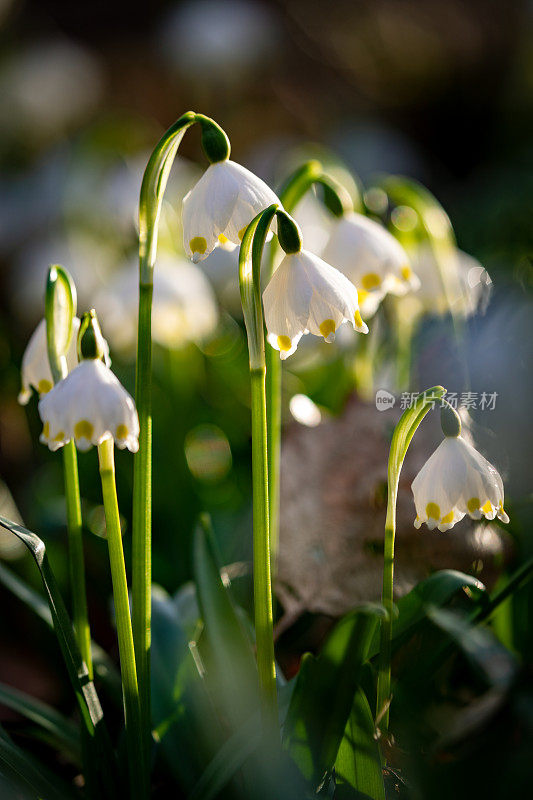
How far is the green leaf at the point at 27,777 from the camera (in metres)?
0.64

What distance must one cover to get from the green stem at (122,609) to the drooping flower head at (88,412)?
54 millimetres

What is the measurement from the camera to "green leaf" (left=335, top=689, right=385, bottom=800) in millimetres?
596

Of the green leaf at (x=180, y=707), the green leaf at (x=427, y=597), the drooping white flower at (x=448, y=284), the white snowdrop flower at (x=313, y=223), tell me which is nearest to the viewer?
the green leaf at (x=427, y=597)

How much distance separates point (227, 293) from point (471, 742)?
50.4 inches

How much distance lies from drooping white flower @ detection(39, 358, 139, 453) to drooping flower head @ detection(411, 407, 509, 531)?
0.22m

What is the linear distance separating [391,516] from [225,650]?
0.83ft

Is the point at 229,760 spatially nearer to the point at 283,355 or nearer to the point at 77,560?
the point at 77,560

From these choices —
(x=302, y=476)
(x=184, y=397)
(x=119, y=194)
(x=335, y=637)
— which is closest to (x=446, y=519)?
(x=335, y=637)

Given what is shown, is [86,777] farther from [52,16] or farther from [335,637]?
[52,16]

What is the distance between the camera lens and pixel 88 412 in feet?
1.83

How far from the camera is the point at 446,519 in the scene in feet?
1.92

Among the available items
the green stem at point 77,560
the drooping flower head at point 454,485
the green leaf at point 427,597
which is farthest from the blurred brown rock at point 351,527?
the green stem at point 77,560

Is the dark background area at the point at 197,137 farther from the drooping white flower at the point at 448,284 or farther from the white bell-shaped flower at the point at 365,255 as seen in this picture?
the white bell-shaped flower at the point at 365,255

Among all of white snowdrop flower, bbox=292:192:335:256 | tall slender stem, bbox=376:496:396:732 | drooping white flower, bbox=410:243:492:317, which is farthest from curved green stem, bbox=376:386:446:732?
white snowdrop flower, bbox=292:192:335:256
